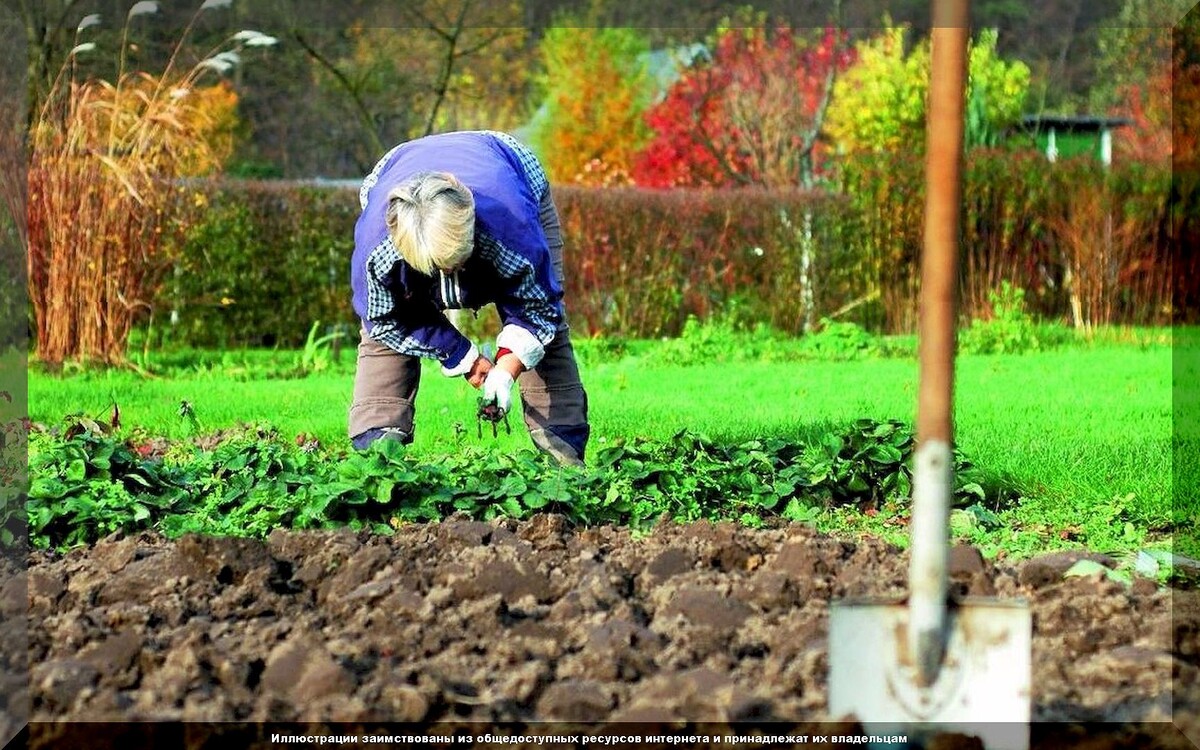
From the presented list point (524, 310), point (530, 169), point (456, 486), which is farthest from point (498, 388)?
point (530, 169)

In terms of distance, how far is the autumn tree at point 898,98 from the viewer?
18.7m

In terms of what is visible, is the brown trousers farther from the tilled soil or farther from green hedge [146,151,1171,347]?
green hedge [146,151,1171,347]

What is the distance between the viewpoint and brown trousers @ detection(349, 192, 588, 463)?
5.36 m

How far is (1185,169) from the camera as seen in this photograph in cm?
1401

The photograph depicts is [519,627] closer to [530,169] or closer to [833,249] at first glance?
[530,169]

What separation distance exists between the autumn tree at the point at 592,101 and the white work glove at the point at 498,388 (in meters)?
17.3

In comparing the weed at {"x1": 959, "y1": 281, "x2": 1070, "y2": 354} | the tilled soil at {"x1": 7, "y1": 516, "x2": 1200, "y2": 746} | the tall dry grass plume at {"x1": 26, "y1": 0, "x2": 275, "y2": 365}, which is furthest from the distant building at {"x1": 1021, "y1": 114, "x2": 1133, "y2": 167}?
the tilled soil at {"x1": 7, "y1": 516, "x2": 1200, "y2": 746}

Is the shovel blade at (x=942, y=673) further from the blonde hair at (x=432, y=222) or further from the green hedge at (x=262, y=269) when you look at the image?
the green hedge at (x=262, y=269)

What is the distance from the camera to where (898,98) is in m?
19.2

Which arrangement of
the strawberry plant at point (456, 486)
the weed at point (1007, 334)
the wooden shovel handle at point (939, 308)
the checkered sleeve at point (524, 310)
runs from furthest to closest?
the weed at point (1007, 334), the checkered sleeve at point (524, 310), the strawberry plant at point (456, 486), the wooden shovel handle at point (939, 308)

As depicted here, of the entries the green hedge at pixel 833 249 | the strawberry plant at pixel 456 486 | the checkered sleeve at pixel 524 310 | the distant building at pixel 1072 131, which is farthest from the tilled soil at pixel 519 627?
the distant building at pixel 1072 131

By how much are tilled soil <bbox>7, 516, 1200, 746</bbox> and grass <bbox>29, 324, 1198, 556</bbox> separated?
95cm

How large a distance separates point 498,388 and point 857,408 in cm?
370

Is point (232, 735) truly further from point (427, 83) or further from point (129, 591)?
point (427, 83)
